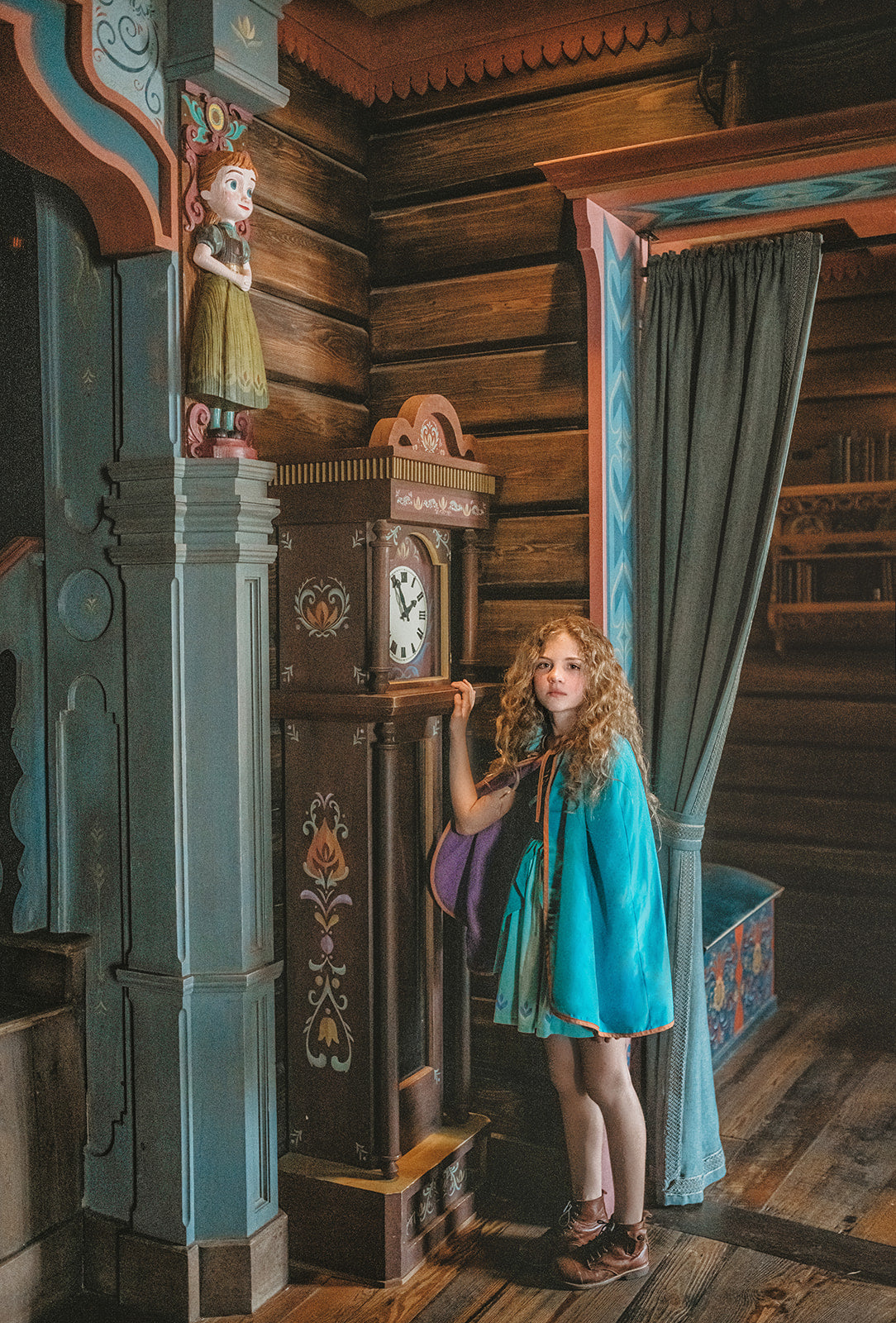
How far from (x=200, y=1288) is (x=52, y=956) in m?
0.79

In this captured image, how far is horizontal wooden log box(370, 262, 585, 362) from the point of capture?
3074mm

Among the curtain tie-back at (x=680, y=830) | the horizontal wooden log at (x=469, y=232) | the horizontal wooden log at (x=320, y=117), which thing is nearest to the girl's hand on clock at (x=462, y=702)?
the curtain tie-back at (x=680, y=830)

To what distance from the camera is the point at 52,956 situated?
2.63m

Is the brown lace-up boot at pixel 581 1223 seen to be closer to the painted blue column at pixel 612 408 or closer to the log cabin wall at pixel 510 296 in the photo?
the log cabin wall at pixel 510 296

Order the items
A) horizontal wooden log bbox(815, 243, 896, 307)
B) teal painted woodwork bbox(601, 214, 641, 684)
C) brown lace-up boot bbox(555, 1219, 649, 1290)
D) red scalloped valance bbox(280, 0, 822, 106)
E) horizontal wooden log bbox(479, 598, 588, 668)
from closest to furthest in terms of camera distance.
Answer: brown lace-up boot bbox(555, 1219, 649, 1290) < red scalloped valance bbox(280, 0, 822, 106) < teal painted woodwork bbox(601, 214, 641, 684) < horizontal wooden log bbox(479, 598, 588, 668) < horizontal wooden log bbox(815, 243, 896, 307)

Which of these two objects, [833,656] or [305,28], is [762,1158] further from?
[305,28]

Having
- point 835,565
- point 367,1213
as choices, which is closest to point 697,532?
point 367,1213

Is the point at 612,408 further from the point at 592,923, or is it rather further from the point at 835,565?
the point at 835,565

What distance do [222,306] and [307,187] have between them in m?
0.80

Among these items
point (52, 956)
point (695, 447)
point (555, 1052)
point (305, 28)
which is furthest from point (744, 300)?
point (52, 956)

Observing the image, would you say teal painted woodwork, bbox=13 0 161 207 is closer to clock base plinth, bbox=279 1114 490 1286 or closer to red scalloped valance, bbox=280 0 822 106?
red scalloped valance, bbox=280 0 822 106

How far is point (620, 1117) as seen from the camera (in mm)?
2637

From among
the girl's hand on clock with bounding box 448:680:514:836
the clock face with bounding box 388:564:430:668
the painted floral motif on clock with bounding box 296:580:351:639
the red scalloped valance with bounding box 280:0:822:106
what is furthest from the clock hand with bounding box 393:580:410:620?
the red scalloped valance with bounding box 280:0:822:106

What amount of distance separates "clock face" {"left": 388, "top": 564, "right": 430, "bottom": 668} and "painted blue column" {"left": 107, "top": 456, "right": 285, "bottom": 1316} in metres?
0.36
